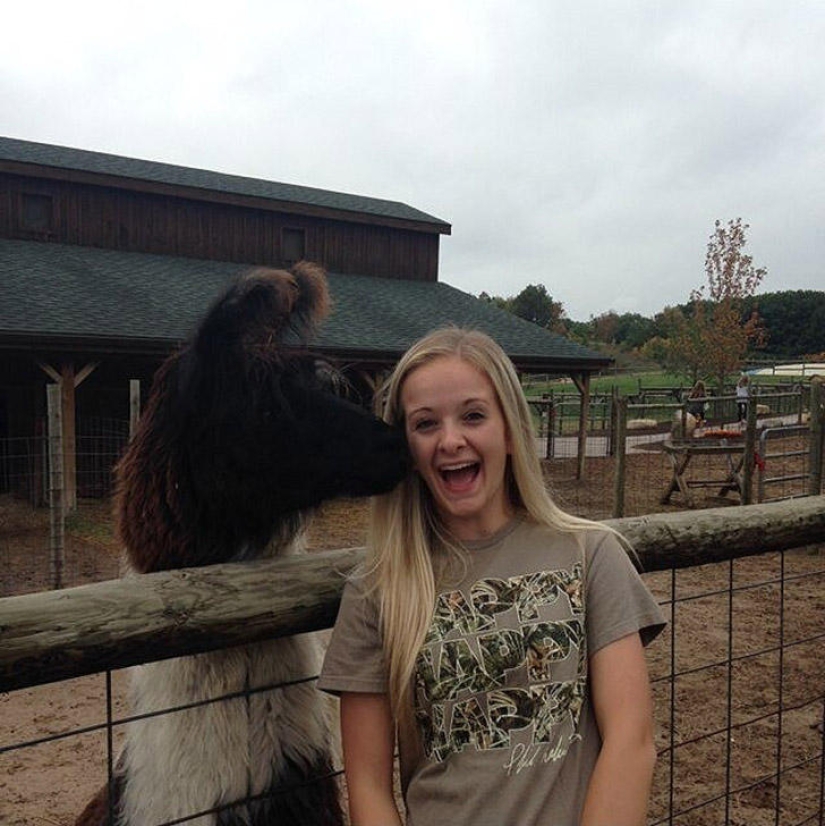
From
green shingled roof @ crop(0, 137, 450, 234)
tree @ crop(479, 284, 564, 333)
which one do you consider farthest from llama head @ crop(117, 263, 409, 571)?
tree @ crop(479, 284, 564, 333)

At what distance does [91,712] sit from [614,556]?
15.6ft

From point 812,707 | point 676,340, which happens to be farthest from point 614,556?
point 676,340

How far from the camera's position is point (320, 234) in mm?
20000

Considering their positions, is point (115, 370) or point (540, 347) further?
point (540, 347)

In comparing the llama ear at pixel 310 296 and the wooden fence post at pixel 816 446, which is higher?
the llama ear at pixel 310 296

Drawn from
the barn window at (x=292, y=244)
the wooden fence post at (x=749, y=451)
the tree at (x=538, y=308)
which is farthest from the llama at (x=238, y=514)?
the tree at (x=538, y=308)

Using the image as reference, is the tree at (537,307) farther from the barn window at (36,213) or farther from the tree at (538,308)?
the barn window at (36,213)

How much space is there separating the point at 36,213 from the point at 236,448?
16.8 meters

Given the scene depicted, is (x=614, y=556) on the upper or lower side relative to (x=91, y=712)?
upper

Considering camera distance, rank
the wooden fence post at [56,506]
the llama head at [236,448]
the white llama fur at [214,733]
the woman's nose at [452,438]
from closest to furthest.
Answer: the woman's nose at [452,438]
the white llama fur at [214,733]
the llama head at [236,448]
the wooden fence post at [56,506]

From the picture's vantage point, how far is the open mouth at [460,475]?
1.70 metres

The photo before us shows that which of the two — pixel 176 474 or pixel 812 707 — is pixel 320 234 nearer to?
pixel 812 707

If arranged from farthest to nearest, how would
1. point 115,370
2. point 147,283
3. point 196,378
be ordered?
point 147,283 → point 115,370 → point 196,378

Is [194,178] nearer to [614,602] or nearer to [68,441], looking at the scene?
[68,441]
